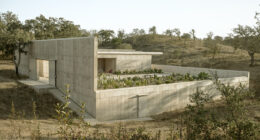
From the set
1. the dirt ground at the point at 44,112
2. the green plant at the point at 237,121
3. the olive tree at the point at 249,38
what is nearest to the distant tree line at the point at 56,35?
the olive tree at the point at 249,38

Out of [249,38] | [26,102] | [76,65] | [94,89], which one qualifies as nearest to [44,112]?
[26,102]

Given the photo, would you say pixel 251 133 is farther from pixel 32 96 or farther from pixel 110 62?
pixel 110 62

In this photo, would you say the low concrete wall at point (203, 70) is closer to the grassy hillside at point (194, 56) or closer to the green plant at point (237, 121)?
the grassy hillside at point (194, 56)

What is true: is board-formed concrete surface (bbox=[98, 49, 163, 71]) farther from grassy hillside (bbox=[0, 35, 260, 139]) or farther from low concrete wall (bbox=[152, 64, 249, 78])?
grassy hillside (bbox=[0, 35, 260, 139])

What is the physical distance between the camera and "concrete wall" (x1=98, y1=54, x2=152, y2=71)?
21.7 meters

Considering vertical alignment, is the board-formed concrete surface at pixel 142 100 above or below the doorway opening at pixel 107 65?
below

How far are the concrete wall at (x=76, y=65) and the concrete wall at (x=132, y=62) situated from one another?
6.61 meters

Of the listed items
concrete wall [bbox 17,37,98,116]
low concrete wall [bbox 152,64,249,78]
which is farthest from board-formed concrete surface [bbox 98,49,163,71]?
concrete wall [bbox 17,37,98,116]

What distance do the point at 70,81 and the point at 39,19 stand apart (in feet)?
76.2

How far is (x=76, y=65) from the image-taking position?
12.7 m

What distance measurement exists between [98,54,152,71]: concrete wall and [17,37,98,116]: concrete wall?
6607 mm

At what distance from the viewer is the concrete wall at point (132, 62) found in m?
21.7

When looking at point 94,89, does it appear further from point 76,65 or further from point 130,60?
point 130,60

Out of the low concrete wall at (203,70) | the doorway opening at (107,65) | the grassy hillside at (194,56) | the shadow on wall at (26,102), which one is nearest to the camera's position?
the shadow on wall at (26,102)
